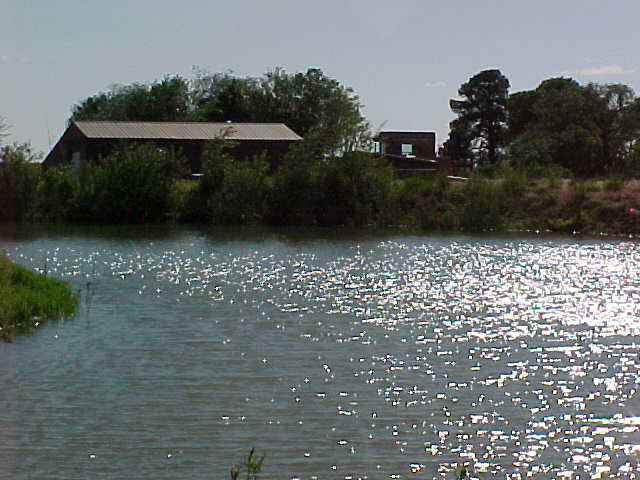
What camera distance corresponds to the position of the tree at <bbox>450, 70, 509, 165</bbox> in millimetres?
107562

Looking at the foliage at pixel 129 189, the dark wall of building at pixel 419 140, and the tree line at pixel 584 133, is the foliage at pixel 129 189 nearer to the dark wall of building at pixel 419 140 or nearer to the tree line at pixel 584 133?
the tree line at pixel 584 133

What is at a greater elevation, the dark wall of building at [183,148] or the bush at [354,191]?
the dark wall of building at [183,148]

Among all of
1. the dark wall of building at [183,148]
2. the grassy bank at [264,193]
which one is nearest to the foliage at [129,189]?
the grassy bank at [264,193]

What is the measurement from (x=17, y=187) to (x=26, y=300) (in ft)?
139

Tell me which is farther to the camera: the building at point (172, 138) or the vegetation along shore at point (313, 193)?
the building at point (172, 138)

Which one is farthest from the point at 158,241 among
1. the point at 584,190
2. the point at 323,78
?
the point at 323,78

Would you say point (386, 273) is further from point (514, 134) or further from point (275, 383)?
point (514, 134)

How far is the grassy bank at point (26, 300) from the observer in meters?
19.9

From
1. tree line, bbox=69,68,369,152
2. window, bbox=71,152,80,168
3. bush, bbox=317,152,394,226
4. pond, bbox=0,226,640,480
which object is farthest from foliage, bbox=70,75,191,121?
pond, bbox=0,226,640,480

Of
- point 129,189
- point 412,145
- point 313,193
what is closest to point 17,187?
point 129,189

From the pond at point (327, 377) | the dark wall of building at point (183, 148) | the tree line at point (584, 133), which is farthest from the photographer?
the tree line at point (584, 133)

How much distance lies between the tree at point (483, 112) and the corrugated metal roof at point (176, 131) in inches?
1167

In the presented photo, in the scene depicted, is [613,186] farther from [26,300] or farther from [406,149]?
[406,149]

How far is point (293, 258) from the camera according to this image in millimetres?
38875
